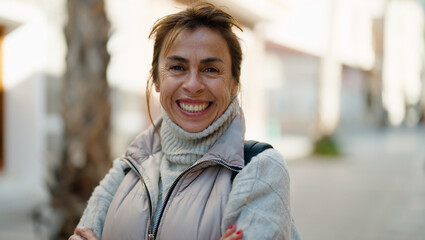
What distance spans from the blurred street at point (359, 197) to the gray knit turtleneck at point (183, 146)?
395 cm

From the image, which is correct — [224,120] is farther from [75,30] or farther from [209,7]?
[75,30]

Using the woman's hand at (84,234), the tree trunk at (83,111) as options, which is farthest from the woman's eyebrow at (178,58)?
the tree trunk at (83,111)

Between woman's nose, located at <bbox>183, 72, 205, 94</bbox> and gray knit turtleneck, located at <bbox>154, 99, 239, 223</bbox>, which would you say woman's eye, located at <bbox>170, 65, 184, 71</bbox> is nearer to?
woman's nose, located at <bbox>183, 72, 205, 94</bbox>

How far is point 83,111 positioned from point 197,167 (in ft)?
8.31

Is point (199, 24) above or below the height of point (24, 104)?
above

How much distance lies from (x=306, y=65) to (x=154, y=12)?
16671mm

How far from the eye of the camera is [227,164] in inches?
62.9

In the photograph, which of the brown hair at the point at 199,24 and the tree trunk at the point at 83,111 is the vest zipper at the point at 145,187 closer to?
the brown hair at the point at 199,24

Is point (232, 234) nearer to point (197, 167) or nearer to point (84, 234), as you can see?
point (197, 167)

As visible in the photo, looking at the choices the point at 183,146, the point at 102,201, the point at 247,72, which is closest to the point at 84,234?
the point at 102,201

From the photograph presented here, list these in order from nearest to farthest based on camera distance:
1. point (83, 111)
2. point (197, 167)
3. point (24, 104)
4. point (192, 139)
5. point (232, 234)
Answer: point (232, 234) → point (197, 167) → point (192, 139) → point (83, 111) → point (24, 104)

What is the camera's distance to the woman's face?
168cm

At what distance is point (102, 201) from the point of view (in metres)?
1.87

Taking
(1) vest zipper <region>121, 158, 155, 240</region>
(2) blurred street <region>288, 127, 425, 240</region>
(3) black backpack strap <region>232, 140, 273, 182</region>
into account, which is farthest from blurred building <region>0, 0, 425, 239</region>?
(2) blurred street <region>288, 127, 425, 240</region>
